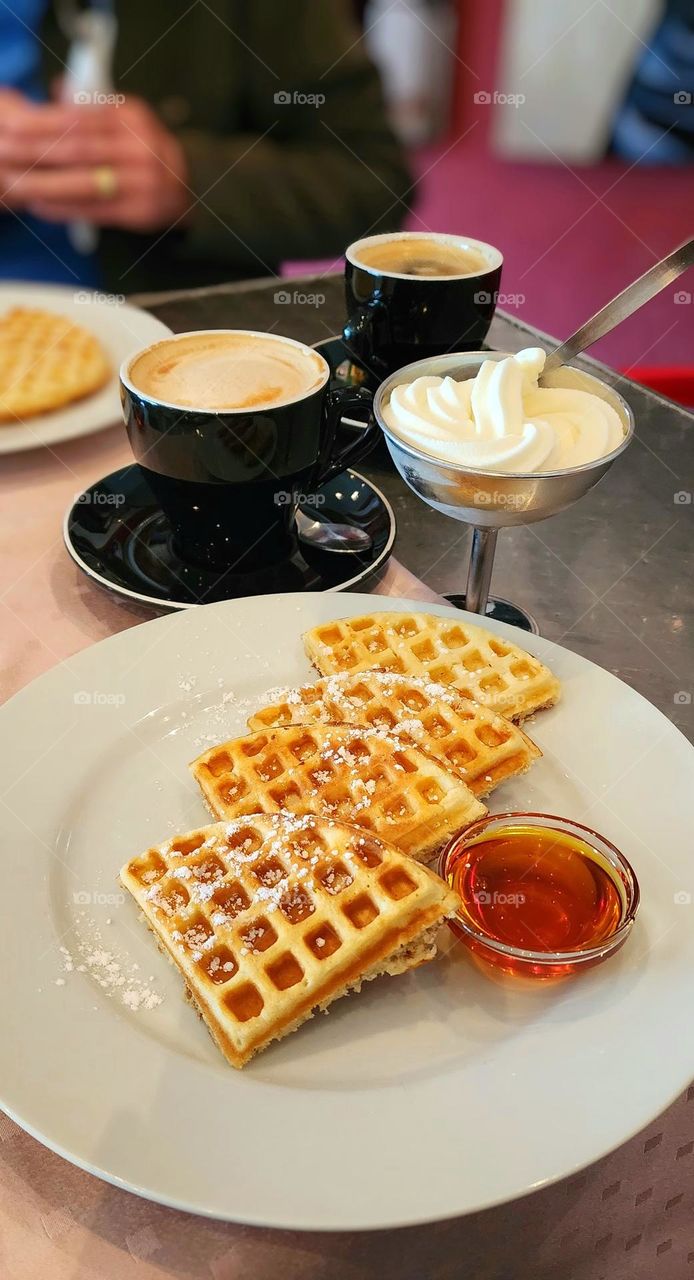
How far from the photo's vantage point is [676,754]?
2.95ft

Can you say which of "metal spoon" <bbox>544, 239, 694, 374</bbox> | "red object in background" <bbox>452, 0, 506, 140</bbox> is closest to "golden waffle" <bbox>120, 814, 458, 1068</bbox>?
"metal spoon" <bbox>544, 239, 694, 374</bbox>

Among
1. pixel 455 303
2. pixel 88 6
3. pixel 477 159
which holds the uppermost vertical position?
pixel 88 6

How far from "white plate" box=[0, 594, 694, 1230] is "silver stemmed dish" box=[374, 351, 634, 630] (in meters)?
0.21

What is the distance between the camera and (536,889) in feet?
2.73

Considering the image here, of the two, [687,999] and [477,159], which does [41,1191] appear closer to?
[687,999]

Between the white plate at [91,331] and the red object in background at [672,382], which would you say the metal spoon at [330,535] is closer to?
the white plate at [91,331]

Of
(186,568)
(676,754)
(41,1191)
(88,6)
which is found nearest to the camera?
(41,1191)

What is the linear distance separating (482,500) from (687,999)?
A: 1.72ft

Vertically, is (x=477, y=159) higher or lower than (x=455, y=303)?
lower

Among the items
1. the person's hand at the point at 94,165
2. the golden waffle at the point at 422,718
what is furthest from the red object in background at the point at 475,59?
the golden waffle at the point at 422,718

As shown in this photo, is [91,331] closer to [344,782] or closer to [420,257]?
[420,257]

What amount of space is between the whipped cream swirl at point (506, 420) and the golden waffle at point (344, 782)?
1.04ft

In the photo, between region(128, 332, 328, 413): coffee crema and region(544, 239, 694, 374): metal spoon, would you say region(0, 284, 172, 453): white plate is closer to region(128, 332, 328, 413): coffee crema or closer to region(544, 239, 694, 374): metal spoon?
region(128, 332, 328, 413): coffee crema

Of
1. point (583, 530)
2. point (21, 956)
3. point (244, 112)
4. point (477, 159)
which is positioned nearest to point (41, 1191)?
point (21, 956)
